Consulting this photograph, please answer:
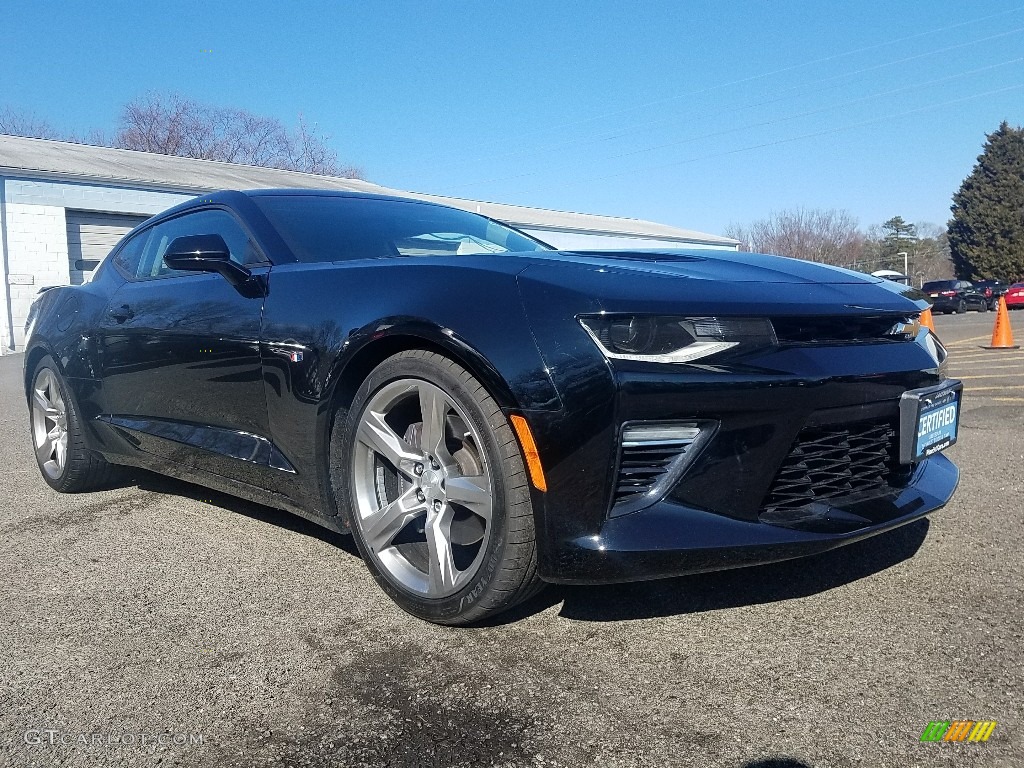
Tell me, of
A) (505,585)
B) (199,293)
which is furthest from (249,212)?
(505,585)

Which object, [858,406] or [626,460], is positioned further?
[858,406]

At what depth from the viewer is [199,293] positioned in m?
3.14

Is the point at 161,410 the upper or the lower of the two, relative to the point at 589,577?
upper

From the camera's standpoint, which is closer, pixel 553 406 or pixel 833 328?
pixel 553 406

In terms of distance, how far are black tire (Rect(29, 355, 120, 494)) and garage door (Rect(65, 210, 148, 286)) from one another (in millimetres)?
11790

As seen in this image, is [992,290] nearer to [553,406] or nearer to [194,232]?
[194,232]

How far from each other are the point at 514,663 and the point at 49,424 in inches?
130

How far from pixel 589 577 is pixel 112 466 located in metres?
2.99

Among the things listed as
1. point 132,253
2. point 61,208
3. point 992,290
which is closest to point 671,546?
point 132,253

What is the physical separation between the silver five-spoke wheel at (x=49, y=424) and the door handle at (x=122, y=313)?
28.2 inches

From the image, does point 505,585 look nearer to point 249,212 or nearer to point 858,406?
point 858,406

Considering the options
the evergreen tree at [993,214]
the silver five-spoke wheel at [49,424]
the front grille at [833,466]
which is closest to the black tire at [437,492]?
the front grille at [833,466]

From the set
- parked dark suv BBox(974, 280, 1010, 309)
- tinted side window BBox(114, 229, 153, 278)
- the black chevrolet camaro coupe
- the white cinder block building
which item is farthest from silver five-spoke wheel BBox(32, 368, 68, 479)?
parked dark suv BBox(974, 280, 1010, 309)

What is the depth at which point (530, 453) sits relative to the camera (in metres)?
2.06
